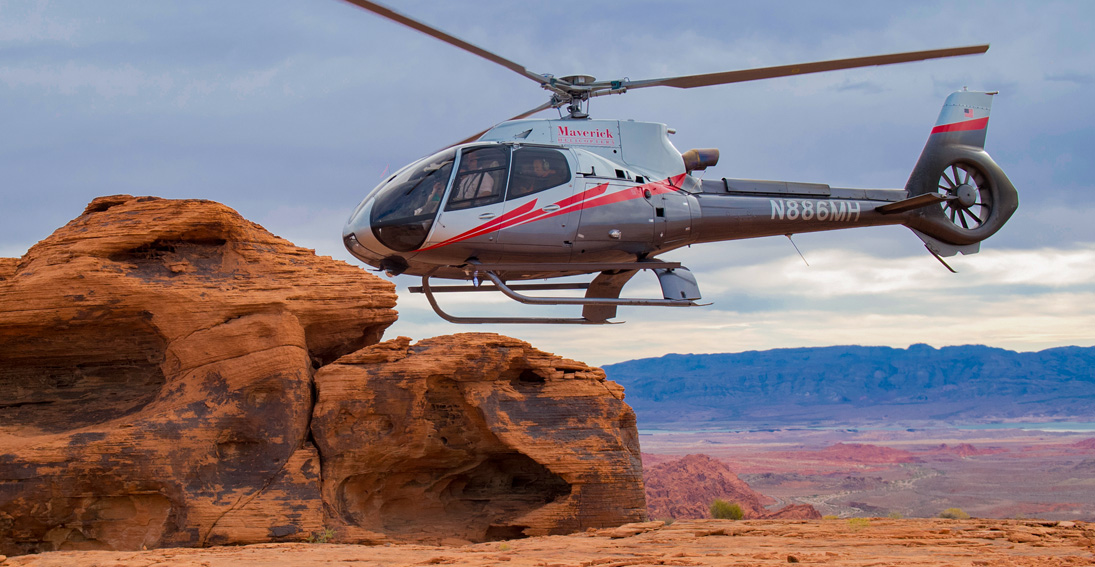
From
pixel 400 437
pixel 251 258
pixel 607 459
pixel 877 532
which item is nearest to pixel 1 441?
pixel 251 258

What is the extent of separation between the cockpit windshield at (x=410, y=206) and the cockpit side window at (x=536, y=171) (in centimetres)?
84

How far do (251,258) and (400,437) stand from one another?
412 centimetres

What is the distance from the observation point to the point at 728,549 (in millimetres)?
12320

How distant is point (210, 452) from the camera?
14.8 metres

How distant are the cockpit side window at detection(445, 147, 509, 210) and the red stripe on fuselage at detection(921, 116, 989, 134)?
8.40 metres

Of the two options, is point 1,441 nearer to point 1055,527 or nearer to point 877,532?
point 877,532

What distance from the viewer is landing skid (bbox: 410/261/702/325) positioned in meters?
12.0

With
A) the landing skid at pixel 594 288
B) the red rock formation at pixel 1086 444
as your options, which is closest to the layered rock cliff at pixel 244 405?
the landing skid at pixel 594 288

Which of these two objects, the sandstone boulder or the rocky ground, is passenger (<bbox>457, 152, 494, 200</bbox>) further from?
the sandstone boulder

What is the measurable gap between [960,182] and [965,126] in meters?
1.21

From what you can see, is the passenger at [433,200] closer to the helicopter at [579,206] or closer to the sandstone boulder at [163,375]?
the helicopter at [579,206]

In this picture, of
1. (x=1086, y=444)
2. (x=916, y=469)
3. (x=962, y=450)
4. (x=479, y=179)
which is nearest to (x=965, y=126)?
(x=479, y=179)

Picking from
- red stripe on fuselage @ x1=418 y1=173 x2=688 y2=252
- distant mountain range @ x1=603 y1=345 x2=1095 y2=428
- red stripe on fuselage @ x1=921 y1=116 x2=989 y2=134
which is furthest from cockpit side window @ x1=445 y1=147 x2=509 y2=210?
distant mountain range @ x1=603 y1=345 x2=1095 y2=428

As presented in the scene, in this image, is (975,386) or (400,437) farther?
(975,386)
